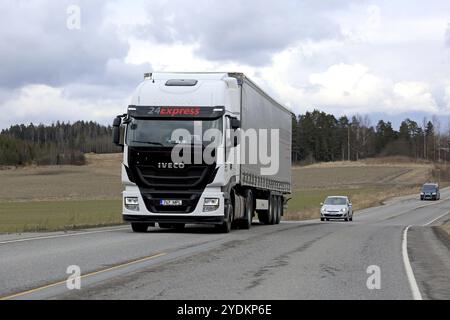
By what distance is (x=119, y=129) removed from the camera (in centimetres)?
2006

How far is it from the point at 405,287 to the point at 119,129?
11.3 meters

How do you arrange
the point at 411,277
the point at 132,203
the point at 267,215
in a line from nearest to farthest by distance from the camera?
the point at 411,277 → the point at 132,203 → the point at 267,215

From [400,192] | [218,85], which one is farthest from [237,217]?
[400,192]

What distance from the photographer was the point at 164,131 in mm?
20078

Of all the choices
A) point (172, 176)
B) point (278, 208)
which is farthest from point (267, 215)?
point (172, 176)

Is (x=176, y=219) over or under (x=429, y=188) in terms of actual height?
under

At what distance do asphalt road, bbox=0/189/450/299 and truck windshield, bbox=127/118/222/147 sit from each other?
261 centimetres

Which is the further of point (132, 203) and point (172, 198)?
point (132, 203)

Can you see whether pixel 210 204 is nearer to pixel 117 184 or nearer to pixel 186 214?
pixel 186 214

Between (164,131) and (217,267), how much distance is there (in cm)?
810

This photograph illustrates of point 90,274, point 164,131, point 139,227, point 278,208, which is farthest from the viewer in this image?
point 278,208

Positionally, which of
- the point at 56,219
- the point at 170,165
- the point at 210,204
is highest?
the point at 170,165

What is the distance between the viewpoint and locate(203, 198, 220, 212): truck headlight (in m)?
20.1

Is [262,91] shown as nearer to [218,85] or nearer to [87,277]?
[218,85]
